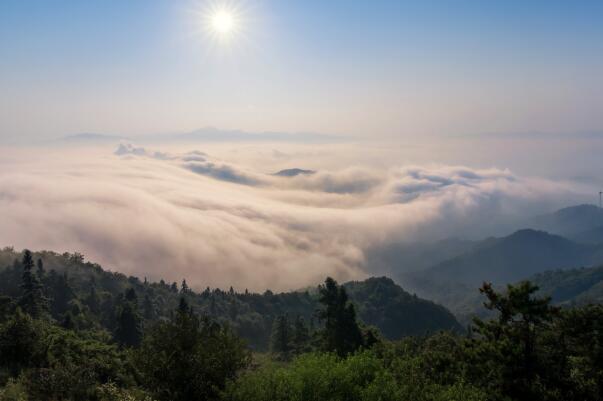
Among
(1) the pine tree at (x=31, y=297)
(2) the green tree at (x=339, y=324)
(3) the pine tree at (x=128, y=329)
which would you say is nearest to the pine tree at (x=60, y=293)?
(3) the pine tree at (x=128, y=329)

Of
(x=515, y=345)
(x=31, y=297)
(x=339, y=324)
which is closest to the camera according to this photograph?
(x=515, y=345)

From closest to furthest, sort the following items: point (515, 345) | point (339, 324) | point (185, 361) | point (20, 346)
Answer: point (185, 361), point (515, 345), point (20, 346), point (339, 324)

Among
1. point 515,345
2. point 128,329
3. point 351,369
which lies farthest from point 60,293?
point 515,345

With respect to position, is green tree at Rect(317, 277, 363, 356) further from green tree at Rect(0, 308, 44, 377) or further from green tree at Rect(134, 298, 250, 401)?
green tree at Rect(0, 308, 44, 377)

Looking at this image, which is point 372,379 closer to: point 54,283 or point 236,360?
point 236,360

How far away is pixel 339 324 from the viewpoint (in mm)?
77000

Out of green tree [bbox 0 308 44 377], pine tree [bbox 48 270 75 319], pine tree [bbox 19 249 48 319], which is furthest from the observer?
pine tree [bbox 48 270 75 319]

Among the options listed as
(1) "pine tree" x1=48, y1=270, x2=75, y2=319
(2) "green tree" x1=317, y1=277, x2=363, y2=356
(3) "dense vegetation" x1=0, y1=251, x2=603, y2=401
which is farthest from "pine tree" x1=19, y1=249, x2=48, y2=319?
(1) "pine tree" x1=48, y1=270, x2=75, y2=319

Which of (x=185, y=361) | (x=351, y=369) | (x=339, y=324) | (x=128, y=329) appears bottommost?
(x=128, y=329)

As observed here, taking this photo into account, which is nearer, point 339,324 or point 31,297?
point 339,324

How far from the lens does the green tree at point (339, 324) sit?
74.9 meters

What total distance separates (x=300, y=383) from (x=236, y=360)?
7.85 metres

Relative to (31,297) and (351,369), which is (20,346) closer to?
(351,369)

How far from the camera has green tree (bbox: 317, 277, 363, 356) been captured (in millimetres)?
74881
